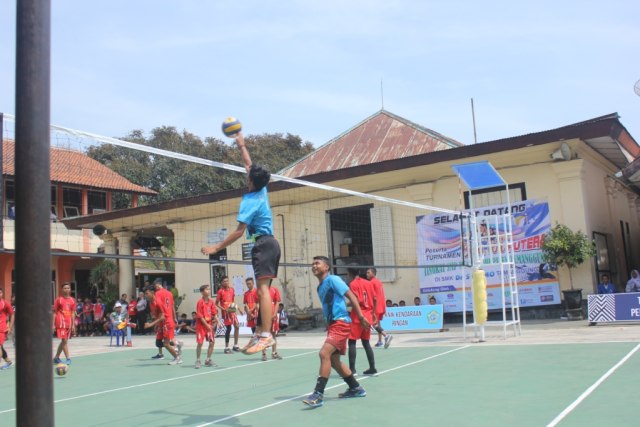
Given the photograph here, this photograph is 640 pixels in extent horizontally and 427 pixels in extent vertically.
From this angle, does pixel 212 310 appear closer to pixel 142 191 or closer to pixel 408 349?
pixel 408 349

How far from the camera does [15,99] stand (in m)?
2.95

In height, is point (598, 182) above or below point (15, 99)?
above

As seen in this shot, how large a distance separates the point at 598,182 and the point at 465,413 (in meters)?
15.7

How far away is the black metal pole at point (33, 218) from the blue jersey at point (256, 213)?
9.82ft

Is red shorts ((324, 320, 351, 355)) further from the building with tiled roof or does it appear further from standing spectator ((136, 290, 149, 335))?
the building with tiled roof

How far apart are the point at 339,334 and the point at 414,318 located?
10.6m

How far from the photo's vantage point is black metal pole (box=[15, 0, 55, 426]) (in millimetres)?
2816

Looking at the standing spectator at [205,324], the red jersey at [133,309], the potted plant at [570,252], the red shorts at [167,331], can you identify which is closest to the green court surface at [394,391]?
the standing spectator at [205,324]

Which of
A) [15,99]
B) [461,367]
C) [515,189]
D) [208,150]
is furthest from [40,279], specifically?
[208,150]

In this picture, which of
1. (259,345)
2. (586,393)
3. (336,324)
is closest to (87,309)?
(336,324)

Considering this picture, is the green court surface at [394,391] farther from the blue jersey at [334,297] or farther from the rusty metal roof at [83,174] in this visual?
the rusty metal roof at [83,174]

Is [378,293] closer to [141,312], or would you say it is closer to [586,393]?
[586,393]

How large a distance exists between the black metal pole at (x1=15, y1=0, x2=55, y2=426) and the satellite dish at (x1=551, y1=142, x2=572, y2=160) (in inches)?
654

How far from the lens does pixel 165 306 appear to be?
13.6 meters
